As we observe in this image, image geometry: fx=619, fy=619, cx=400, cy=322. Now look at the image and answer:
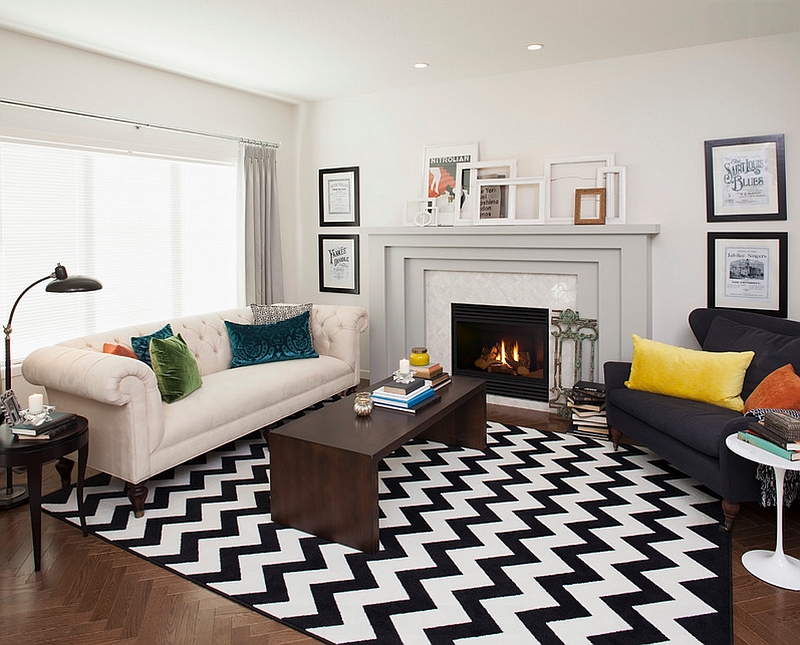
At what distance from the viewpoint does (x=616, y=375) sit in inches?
148

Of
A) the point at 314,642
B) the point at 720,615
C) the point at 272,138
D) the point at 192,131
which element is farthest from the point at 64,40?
the point at 720,615

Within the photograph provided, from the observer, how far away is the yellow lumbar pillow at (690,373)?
128 inches

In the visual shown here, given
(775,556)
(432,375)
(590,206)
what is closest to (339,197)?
(590,206)

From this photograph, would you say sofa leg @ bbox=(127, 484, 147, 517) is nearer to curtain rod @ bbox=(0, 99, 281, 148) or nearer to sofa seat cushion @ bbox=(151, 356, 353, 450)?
sofa seat cushion @ bbox=(151, 356, 353, 450)

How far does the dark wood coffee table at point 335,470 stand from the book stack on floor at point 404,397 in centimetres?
7

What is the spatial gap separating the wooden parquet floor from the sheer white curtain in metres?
2.83

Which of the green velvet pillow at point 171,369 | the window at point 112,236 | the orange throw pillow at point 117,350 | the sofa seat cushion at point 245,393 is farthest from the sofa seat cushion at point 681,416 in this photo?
the window at point 112,236

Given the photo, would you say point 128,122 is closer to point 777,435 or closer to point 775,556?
point 777,435

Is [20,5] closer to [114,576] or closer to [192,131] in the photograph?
[192,131]

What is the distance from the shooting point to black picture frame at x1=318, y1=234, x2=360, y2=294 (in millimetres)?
5543

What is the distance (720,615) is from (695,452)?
3.09 ft

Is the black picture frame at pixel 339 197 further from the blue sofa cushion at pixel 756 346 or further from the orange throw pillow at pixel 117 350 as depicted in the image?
the blue sofa cushion at pixel 756 346

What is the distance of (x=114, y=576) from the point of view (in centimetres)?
246

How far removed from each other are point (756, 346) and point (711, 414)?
1.85ft
